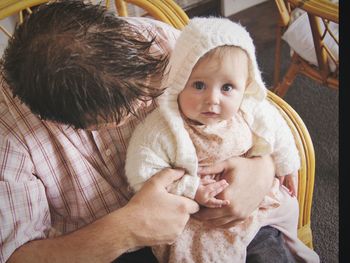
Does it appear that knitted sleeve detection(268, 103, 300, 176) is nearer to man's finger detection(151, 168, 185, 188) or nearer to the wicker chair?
the wicker chair

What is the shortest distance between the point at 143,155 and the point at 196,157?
10 centimetres

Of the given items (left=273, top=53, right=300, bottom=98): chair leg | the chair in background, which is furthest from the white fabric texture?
(left=273, top=53, right=300, bottom=98): chair leg

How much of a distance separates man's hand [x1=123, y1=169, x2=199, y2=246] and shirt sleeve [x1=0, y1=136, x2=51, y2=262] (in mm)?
164

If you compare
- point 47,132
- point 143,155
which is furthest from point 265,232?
point 47,132

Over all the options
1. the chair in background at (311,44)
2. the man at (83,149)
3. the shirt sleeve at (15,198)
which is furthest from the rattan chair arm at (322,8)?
the shirt sleeve at (15,198)

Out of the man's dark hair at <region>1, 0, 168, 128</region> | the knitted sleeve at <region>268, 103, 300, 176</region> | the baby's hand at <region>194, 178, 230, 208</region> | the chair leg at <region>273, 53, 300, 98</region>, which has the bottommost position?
the chair leg at <region>273, 53, 300, 98</region>

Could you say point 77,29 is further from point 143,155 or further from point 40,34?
point 143,155

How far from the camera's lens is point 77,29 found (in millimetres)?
617

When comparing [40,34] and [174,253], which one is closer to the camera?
[40,34]

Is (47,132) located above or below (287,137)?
above

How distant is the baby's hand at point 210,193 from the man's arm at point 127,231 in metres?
0.03

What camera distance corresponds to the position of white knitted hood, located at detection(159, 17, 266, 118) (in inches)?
28.2

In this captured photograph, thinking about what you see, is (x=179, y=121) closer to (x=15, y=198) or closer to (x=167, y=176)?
(x=167, y=176)
